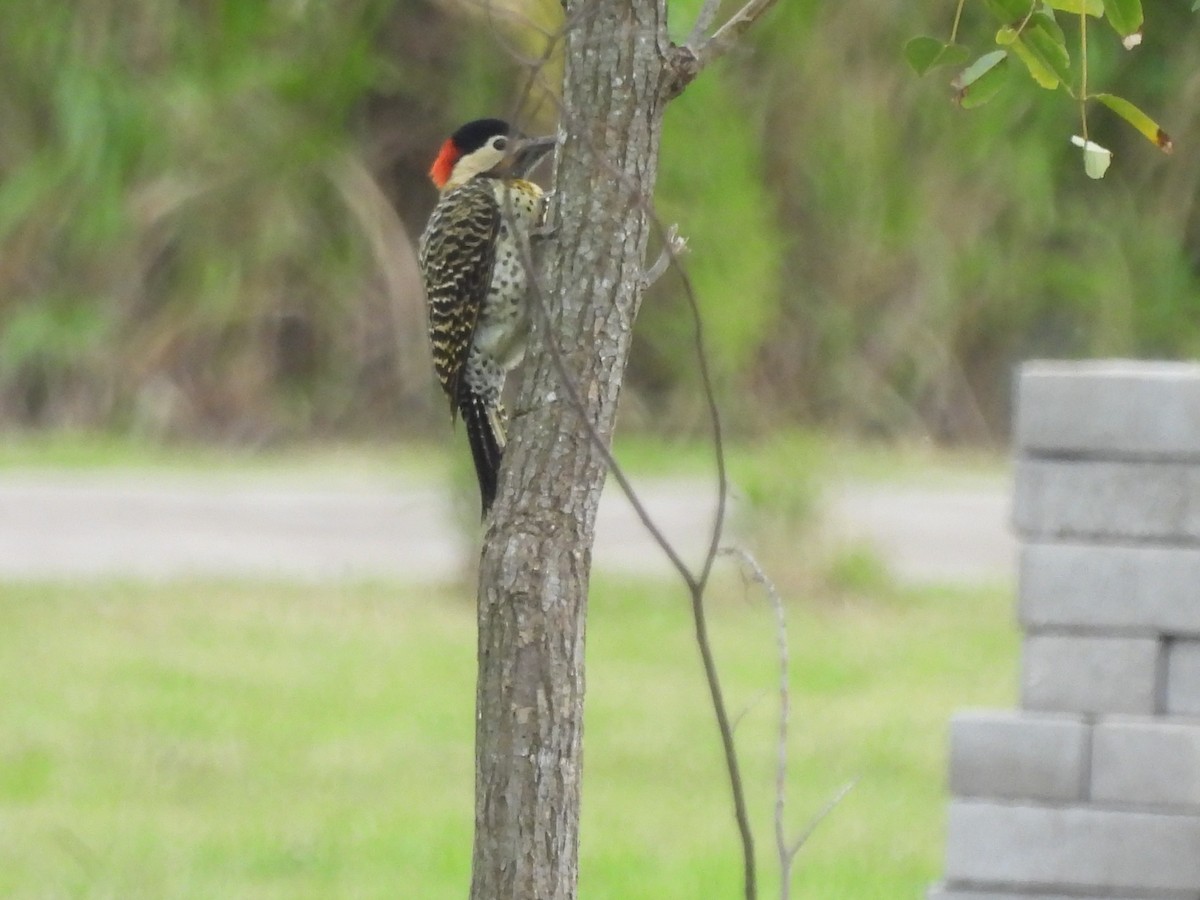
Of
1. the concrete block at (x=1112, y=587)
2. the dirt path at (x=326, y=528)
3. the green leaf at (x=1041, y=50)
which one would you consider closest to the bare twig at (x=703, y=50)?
the green leaf at (x=1041, y=50)

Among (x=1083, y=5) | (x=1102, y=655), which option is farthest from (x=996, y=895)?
(x=1083, y=5)

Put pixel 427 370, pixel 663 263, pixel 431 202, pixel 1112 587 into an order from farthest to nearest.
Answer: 1. pixel 427 370
2. pixel 431 202
3. pixel 1112 587
4. pixel 663 263

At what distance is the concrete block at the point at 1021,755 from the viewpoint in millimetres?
4184

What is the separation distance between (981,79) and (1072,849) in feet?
6.40

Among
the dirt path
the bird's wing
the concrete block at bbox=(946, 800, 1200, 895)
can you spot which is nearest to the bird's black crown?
the bird's wing

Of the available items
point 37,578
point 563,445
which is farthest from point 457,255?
point 37,578

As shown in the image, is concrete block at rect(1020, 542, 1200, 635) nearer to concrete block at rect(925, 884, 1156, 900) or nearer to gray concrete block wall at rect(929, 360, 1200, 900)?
gray concrete block wall at rect(929, 360, 1200, 900)

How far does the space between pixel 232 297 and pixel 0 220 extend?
140 centimetres

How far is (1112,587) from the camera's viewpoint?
415 cm

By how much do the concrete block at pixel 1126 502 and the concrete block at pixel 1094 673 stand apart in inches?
7.8

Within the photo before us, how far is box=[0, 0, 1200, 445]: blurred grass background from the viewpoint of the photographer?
9016mm

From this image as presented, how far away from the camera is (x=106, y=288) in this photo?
12.7m

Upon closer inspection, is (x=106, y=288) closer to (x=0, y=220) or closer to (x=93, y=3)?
(x=0, y=220)

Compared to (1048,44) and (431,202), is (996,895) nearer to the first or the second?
(1048,44)
